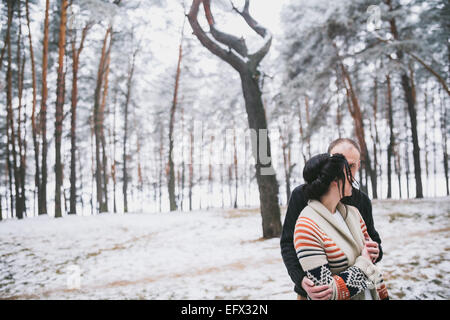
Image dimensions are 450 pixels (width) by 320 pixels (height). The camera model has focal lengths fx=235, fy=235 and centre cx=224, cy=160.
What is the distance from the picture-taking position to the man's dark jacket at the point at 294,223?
1.01 meters

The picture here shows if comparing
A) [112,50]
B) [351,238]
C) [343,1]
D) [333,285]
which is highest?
[112,50]

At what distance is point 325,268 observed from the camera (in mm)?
844

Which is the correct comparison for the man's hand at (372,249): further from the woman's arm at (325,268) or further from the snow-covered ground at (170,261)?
the snow-covered ground at (170,261)

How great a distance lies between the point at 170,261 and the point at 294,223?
2.78m

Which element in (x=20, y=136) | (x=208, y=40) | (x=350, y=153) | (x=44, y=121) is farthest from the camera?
(x=44, y=121)

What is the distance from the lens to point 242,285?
2531 millimetres

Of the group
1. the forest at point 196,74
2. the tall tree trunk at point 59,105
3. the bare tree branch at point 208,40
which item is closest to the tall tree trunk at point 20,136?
the forest at point 196,74

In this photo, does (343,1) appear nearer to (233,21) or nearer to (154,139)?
(233,21)

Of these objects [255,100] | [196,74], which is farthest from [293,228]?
[196,74]

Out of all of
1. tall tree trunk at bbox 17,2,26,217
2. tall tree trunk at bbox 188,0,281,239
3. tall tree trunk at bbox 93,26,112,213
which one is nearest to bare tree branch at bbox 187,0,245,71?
tall tree trunk at bbox 188,0,281,239

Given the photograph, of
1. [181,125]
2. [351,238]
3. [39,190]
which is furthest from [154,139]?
[351,238]

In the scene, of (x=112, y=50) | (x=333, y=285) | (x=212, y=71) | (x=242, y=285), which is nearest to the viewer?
(x=333, y=285)

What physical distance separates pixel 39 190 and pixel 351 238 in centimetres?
453

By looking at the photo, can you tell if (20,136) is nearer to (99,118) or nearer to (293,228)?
(99,118)
